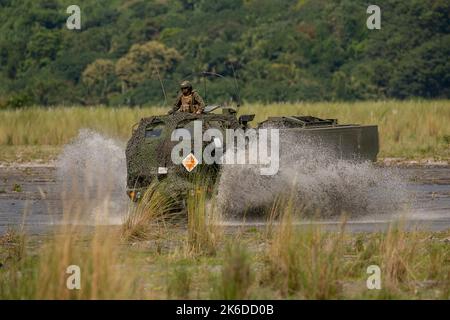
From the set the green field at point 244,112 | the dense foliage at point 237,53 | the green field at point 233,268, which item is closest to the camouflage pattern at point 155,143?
the green field at point 233,268

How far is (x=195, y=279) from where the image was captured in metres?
11.4

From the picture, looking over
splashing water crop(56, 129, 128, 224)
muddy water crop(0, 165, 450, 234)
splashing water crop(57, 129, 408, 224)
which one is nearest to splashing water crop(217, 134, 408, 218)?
splashing water crop(57, 129, 408, 224)

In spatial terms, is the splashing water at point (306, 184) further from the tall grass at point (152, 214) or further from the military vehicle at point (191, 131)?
the tall grass at point (152, 214)

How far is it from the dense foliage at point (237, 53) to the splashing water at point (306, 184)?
3473 cm

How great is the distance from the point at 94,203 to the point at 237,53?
173 ft

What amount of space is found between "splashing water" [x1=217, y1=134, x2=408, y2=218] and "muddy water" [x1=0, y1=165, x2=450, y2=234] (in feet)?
1.44

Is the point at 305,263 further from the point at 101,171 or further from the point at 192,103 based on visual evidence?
the point at 101,171

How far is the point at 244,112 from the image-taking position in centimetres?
3569

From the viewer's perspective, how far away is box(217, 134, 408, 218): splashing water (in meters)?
16.6

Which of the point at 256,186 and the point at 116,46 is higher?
the point at 116,46

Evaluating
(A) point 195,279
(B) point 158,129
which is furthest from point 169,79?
(A) point 195,279

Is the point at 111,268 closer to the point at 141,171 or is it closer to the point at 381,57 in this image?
the point at 141,171

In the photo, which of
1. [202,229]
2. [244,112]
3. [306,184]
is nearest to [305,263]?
[202,229]
